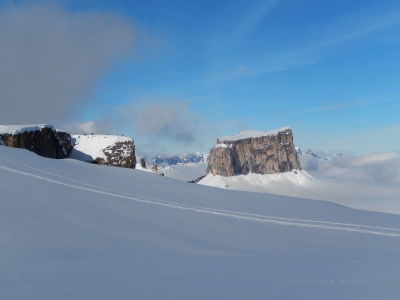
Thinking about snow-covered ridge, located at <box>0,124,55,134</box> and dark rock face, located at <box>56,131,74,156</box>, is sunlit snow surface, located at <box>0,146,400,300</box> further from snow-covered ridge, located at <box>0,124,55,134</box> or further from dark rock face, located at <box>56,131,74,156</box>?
dark rock face, located at <box>56,131,74,156</box>

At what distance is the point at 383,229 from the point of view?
13.3m

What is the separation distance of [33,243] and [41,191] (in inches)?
177

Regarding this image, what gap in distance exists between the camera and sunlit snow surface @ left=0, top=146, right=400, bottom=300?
5.71 m

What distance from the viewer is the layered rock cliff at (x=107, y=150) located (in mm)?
30453

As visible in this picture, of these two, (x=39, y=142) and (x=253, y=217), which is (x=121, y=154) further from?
(x=253, y=217)

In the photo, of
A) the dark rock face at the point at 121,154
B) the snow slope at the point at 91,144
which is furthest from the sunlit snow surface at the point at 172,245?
the dark rock face at the point at 121,154

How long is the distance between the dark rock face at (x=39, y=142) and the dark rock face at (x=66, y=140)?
52.8 inches

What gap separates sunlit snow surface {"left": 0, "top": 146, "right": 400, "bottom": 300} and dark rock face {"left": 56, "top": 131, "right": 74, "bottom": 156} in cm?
1376

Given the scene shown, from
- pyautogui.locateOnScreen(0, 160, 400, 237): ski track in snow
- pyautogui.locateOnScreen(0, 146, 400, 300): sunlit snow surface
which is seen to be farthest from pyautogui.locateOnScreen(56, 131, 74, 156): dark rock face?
pyautogui.locateOnScreen(0, 160, 400, 237): ski track in snow

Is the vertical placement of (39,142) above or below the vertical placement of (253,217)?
above

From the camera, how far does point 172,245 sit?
8594 millimetres

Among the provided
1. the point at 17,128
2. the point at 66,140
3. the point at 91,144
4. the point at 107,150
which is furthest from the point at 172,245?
the point at 91,144

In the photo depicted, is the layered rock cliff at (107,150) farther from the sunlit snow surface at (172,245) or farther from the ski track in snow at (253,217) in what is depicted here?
the ski track in snow at (253,217)

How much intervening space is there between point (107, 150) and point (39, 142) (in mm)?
6796
